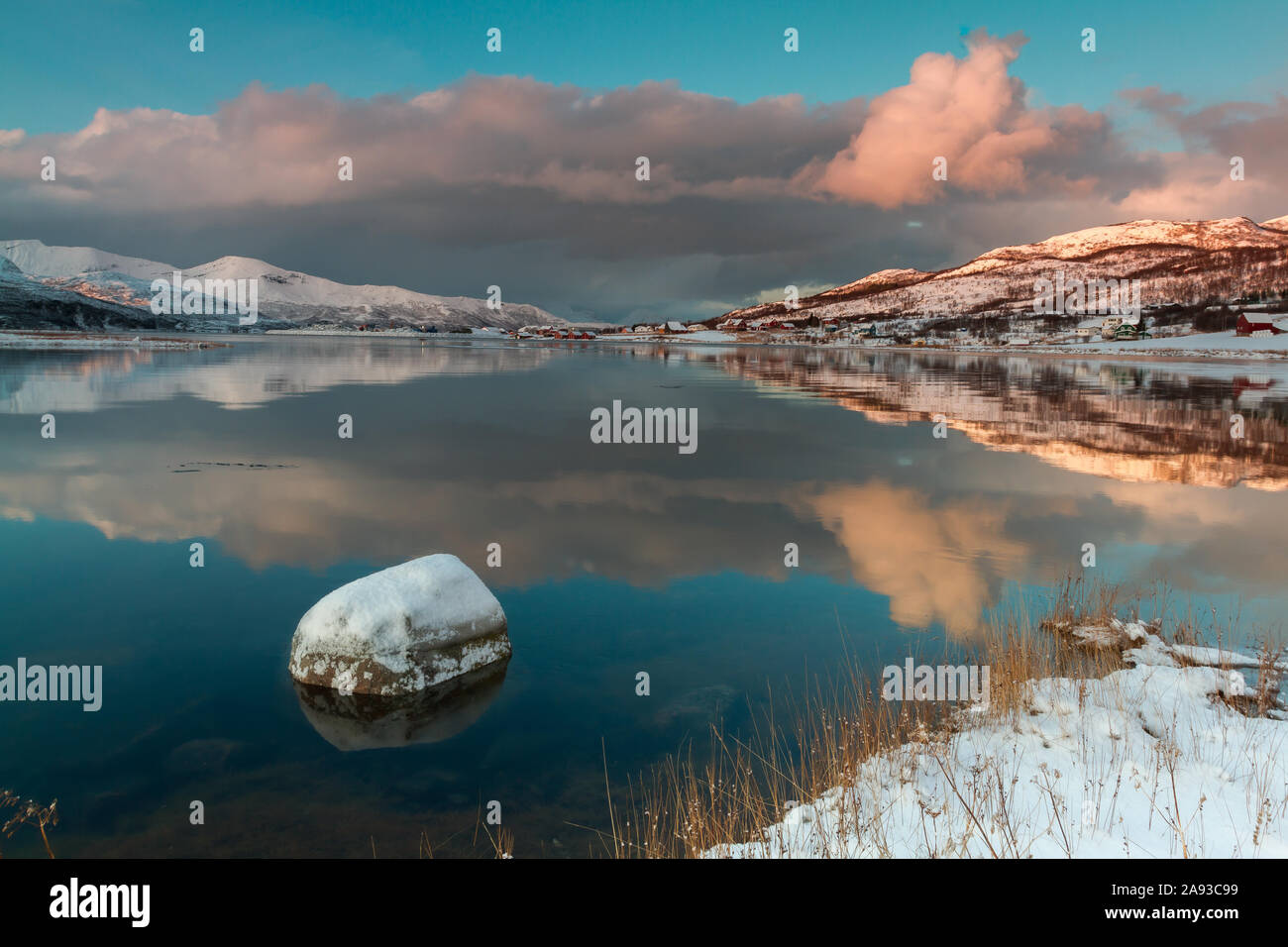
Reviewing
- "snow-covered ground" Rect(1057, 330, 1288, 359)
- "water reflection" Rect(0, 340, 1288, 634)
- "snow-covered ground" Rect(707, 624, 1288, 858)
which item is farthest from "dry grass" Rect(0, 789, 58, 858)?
"snow-covered ground" Rect(1057, 330, 1288, 359)

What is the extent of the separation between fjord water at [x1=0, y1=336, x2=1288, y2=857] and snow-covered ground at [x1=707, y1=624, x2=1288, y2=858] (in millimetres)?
1707

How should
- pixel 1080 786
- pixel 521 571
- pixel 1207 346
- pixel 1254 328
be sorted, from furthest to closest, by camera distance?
pixel 1254 328 < pixel 1207 346 < pixel 521 571 < pixel 1080 786

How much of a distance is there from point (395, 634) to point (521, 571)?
4.11 m

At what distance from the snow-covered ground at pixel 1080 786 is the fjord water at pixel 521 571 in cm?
171

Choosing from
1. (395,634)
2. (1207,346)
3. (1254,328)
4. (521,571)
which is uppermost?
(1254,328)

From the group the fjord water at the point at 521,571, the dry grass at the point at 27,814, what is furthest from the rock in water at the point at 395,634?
the dry grass at the point at 27,814

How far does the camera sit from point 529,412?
106ft

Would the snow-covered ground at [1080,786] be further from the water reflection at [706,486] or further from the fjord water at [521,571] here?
the water reflection at [706,486]

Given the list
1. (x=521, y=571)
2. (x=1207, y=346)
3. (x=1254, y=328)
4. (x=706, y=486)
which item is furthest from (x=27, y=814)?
(x=1254, y=328)

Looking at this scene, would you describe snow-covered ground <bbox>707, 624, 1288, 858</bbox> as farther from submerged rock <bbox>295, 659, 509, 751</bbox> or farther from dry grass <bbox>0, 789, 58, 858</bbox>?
dry grass <bbox>0, 789, 58, 858</bbox>

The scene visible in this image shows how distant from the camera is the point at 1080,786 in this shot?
611cm

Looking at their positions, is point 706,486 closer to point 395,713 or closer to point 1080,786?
point 395,713
